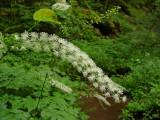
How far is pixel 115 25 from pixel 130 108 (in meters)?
8.73

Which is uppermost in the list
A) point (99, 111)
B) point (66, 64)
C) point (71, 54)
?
point (71, 54)

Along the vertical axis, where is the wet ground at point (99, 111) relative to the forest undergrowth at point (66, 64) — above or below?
below

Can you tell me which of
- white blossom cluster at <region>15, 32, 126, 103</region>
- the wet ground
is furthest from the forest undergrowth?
the wet ground

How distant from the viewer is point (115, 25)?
11375mm

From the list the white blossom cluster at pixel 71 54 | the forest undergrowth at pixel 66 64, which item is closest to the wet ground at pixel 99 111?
the forest undergrowth at pixel 66 64

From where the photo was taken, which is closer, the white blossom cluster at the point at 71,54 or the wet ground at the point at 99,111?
the white blossom cluster at the point at 71,54

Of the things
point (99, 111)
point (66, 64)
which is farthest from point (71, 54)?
point (99, 111)

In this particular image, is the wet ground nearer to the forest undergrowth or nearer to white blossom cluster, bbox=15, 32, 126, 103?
the forest undergrowth

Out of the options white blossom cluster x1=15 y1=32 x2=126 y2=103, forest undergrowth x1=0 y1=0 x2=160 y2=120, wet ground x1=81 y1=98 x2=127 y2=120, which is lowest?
wet ground x1=81 y1=98 x2=127 y2=120

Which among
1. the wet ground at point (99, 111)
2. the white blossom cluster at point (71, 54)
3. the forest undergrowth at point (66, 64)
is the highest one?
the white blossom cluster at point (71, 54)

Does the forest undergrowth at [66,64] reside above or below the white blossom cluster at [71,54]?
below

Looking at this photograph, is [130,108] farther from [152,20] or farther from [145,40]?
[152,20]

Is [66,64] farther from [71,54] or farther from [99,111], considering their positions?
[71,54]

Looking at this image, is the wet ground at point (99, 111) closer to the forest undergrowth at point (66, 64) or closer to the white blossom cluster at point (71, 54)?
the forest undergrowth at point (66, 64)
